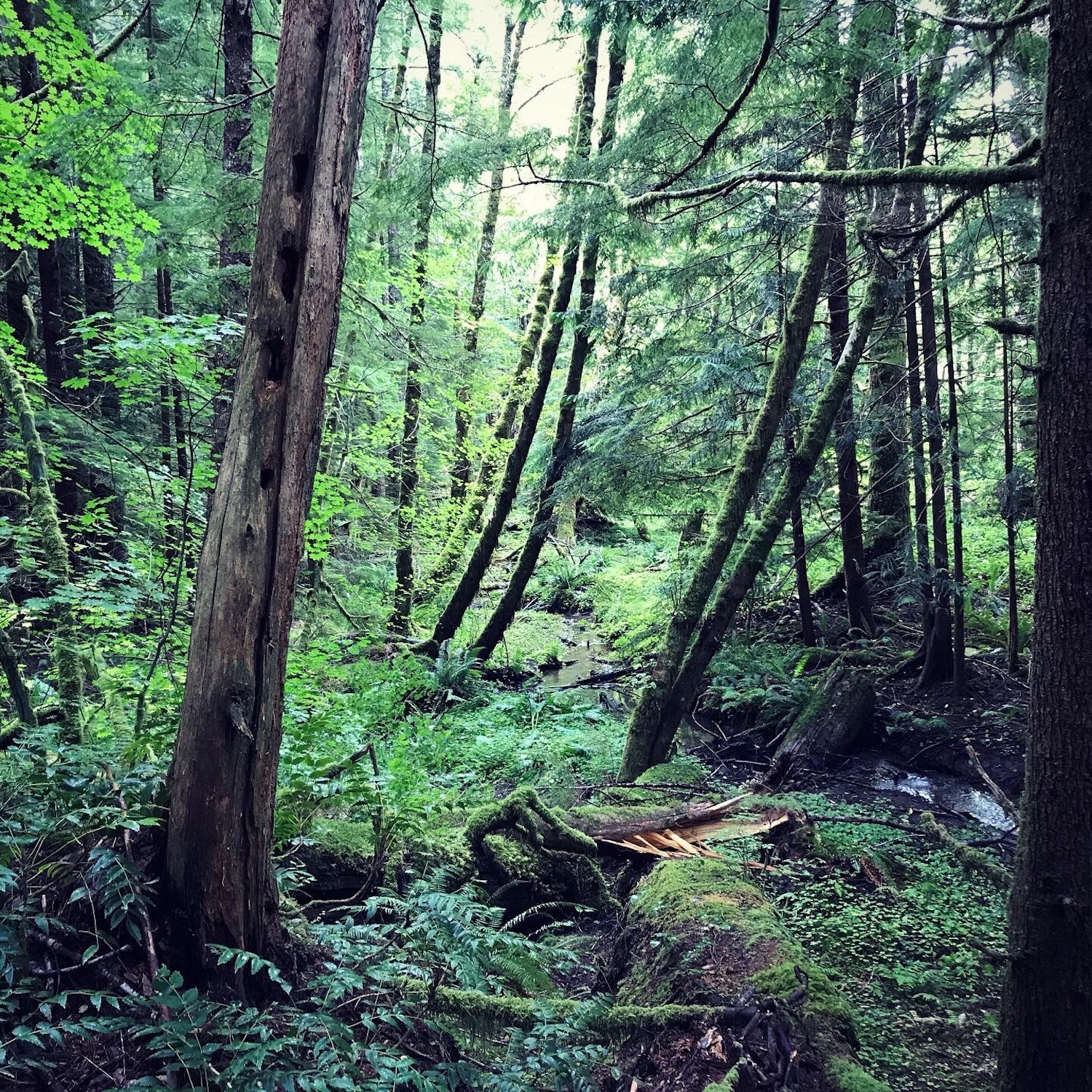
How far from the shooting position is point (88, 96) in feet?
22.1

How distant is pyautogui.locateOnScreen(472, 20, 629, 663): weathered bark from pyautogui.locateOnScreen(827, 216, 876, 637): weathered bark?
343cm

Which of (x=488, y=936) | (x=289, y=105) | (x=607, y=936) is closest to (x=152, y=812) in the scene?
(x=488, y=936)

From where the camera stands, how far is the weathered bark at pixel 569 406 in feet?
33.4

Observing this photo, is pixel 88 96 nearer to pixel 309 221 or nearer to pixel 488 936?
pixel 309 221

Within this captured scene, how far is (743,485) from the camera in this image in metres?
7.53

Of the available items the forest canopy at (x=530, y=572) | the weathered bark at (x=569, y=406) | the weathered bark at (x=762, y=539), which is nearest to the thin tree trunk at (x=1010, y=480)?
the forest canopy at (x=530, y=572)

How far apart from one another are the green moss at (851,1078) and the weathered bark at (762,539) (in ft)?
14.8

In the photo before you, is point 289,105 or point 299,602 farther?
point 299,602

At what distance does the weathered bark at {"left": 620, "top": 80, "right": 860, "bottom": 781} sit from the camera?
739 centimetres

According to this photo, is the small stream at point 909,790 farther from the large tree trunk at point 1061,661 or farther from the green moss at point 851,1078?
the green moss at point 851,1078

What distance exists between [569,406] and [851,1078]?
9430mm

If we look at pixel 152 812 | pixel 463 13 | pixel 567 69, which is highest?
pixel 463 13

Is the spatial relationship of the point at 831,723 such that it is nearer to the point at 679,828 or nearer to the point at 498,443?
the point at 679,828

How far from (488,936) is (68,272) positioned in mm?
14093
